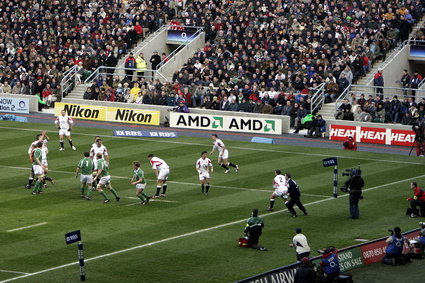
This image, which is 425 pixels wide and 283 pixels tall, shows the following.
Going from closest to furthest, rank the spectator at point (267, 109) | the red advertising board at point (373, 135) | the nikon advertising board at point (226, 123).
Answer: the red advertising board at point (373, 135), the nikon advertising board at point (226, 123), the spectator at point (267, 109)

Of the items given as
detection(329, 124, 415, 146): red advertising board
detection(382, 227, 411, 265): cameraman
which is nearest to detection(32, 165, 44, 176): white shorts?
detection(382, 227, 411, 265): cameraman

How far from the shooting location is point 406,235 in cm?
2720

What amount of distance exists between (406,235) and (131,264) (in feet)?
27.8

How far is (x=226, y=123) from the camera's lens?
53375 mm

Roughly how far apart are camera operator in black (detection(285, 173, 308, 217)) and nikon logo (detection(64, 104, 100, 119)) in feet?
89.5

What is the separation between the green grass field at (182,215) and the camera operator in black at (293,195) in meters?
0.40

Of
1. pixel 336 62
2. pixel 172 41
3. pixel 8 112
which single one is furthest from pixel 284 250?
pixel 172 41

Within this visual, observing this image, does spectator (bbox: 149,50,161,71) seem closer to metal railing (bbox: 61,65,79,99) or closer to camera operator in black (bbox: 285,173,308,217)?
metal railing (bbox: 61,65,79,99)

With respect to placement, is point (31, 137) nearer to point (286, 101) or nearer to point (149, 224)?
point (286, 101)

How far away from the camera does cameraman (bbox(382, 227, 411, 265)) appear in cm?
2591

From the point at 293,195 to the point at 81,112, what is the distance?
2866 cm

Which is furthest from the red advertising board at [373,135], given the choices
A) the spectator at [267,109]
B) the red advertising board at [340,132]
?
the spectator at [267,109]

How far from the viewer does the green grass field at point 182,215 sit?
25656 millimetres

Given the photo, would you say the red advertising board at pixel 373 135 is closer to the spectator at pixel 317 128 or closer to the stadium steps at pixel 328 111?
the spectator at pixel 317 128
